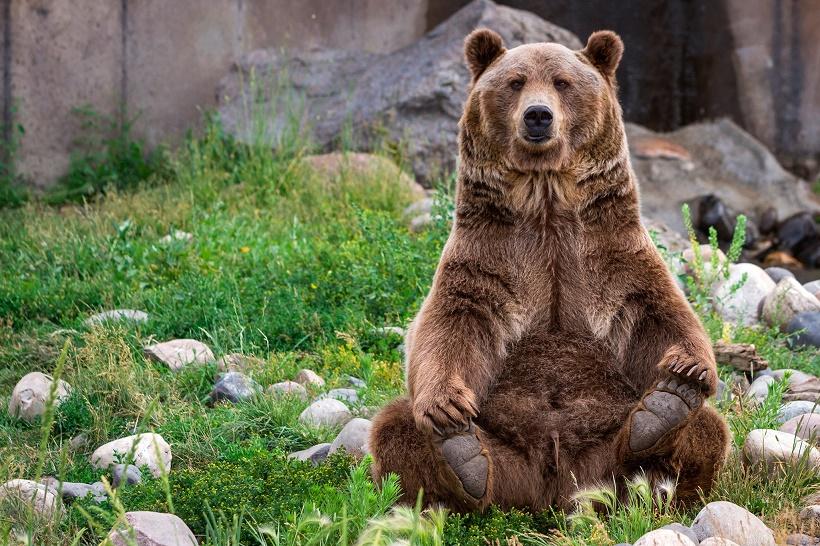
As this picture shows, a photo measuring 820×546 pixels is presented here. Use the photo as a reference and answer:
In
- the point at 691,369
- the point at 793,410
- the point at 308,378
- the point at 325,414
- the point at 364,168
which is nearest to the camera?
the point at 691,369

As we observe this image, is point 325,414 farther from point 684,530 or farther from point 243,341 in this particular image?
point 684,530

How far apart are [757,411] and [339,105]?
687 centimetres

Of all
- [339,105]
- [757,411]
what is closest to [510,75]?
[757,411]

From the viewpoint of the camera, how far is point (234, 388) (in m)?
5.36

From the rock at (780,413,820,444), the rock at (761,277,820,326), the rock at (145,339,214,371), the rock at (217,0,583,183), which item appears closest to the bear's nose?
the rock at (780,413,820,444)

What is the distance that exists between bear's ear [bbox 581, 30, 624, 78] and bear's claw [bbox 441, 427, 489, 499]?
5.49ft

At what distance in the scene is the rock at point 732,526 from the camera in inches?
130

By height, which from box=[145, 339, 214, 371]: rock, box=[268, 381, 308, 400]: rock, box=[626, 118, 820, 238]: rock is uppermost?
box=[268, 381, 308, 400]: rock

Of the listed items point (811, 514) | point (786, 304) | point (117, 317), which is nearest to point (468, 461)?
point (811, 514)

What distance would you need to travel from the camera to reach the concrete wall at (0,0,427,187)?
9.99m

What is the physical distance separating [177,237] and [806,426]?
4.84 metres

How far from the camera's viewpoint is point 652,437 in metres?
3.58

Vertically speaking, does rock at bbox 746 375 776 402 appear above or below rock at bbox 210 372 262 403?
above

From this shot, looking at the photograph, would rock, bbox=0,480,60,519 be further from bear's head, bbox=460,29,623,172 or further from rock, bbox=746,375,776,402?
rock, bbox=746,375,776,402
